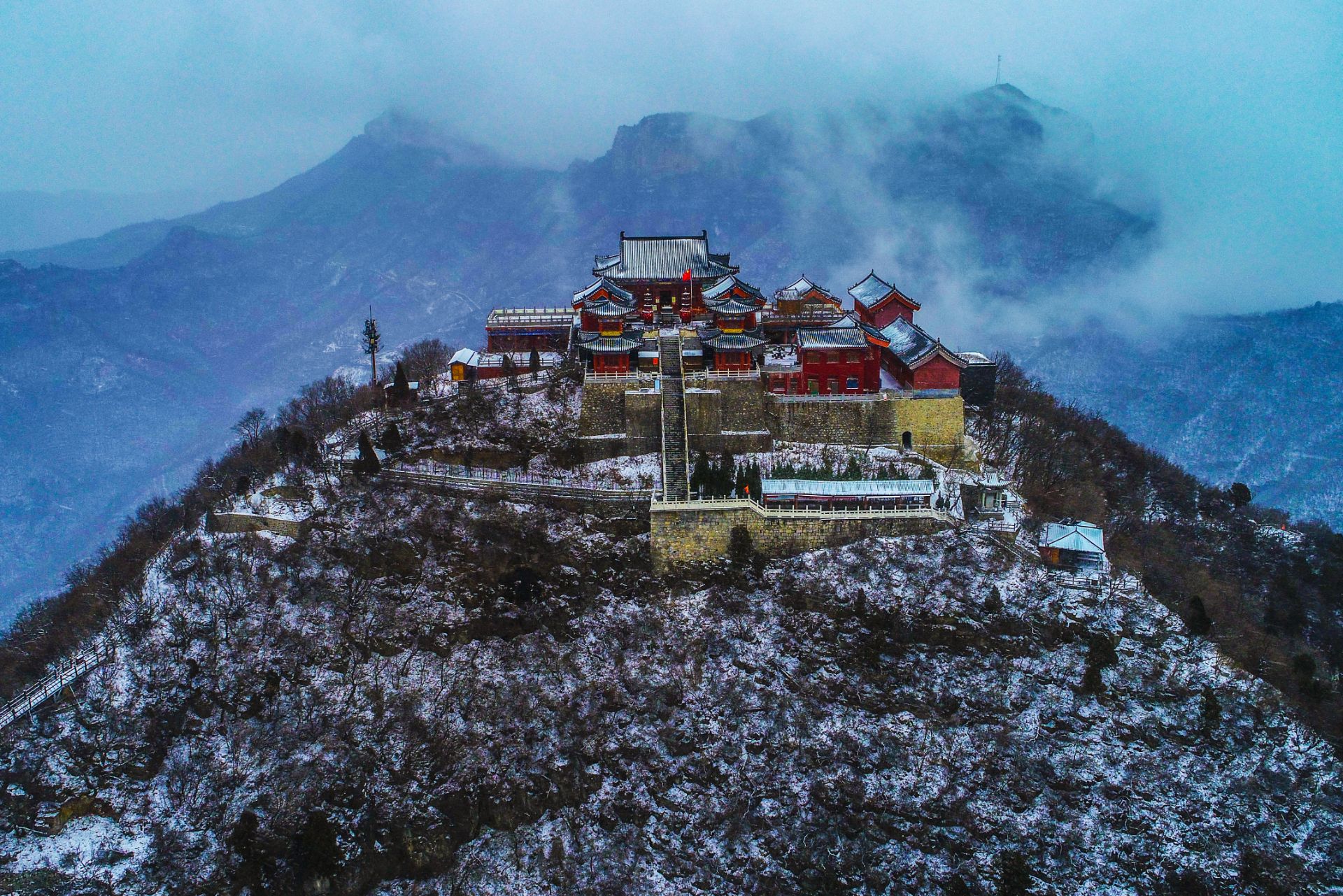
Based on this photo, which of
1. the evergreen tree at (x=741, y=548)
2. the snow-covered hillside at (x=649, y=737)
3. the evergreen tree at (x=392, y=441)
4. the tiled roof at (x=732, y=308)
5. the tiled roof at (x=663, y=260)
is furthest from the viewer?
the tiled roof at (x=663, y=260)

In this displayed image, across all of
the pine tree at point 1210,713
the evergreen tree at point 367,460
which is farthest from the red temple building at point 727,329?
the pine tree at point 1210,713

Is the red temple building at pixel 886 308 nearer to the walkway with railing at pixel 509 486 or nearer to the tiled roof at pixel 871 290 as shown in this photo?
the tiled roof at pixel 871 290

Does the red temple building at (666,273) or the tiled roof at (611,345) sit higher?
the red temple building at (666,273)

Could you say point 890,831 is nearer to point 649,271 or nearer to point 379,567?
point 379,567

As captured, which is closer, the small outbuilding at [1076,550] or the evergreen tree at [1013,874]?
the evergreen tree at [1013,874]

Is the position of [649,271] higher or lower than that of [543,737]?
higher

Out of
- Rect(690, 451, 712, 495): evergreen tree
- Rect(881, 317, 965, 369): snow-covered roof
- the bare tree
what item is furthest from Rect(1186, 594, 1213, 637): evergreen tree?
the bare tree

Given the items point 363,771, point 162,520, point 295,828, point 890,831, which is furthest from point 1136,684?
point 162,520

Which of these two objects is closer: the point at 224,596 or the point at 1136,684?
the point at 1136,684
